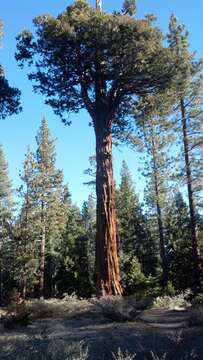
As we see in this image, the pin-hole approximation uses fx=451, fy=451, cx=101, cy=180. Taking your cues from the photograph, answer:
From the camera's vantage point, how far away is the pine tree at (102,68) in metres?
12.9

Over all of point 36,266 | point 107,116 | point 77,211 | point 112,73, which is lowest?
point 36,266

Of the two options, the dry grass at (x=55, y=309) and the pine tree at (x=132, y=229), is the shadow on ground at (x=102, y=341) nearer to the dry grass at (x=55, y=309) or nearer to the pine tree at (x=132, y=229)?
the dry grass at (x=55, y=309)

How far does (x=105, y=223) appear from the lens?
12.9 meters

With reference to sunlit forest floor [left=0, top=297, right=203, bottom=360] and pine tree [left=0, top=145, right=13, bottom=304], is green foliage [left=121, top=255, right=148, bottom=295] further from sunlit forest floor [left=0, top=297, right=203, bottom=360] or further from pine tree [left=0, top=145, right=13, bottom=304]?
sunlit forest floor [left=0, top=297, right=203, bottom=360]

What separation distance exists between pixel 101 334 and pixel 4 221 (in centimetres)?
3264

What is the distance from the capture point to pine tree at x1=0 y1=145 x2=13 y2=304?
38344 mm

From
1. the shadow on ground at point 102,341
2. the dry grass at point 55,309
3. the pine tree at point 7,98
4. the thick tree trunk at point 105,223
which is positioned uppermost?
the pine tree at point 7,98

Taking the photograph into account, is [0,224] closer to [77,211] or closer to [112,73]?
[77,211]

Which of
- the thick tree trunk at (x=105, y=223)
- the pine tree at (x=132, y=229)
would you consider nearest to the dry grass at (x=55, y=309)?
the thick tree trunk at (x=105, y=223)

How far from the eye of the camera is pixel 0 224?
40562 millimetres

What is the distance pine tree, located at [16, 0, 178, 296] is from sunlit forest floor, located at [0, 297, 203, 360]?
88.0 inches

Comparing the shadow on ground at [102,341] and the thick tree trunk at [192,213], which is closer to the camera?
the shadow on ground at [102,341]

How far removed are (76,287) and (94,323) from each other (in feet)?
125

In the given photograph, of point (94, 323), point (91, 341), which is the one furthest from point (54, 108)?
point (91, 341)
